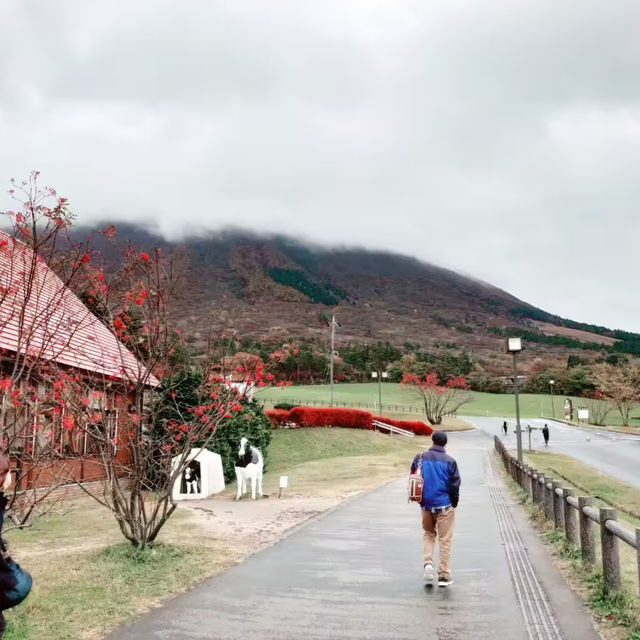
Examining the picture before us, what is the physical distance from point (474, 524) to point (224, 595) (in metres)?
6.74

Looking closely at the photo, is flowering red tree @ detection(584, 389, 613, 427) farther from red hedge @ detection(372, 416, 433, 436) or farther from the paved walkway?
the paved walkway

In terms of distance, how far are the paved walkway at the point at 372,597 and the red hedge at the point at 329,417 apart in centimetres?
2959

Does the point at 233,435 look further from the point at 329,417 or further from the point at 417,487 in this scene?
the point at 329,417

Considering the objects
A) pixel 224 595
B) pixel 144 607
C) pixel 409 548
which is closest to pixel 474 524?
pixel 409 548

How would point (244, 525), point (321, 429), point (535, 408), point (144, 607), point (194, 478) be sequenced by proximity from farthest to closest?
point (535, 408)
point (321, 429)
point (194, 478)
point (244, 525)
point (144, 607)

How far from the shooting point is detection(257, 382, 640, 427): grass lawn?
76.6 meters

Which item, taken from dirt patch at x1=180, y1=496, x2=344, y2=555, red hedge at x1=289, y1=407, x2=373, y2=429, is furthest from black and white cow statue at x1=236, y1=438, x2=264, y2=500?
red hedge at x1=289, y1=407, x2=373, y2=429

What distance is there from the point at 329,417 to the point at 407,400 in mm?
47138

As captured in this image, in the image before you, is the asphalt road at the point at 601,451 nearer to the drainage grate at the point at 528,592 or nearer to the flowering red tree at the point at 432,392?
the flowering red tree at the point at 432,392

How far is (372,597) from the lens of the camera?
269 inches

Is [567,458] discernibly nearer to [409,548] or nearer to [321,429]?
[321,429]

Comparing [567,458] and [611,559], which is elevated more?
[611,559]

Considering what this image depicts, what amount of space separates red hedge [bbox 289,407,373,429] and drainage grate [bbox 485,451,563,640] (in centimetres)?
2893

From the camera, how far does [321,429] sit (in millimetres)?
40875
